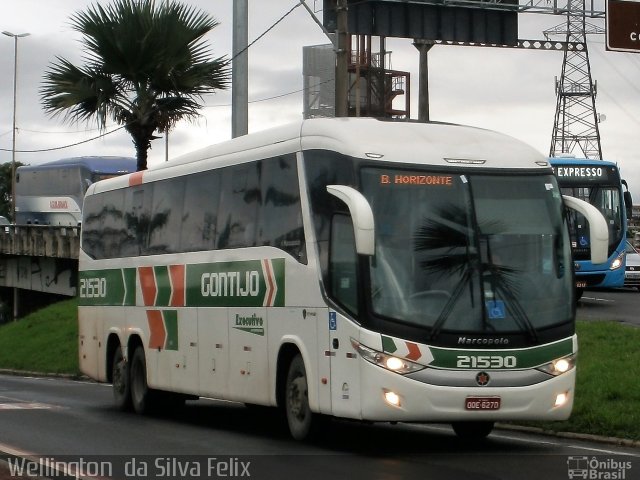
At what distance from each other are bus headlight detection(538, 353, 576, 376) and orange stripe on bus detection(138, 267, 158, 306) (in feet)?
23.2

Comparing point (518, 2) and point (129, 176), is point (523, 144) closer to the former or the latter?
point (129, 176)

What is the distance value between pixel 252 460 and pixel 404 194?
2914 mm

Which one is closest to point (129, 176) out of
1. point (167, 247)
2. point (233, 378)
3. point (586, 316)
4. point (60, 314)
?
point (167, 247)

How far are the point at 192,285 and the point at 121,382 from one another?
11.2 ft

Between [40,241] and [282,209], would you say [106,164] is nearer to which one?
[40,241]

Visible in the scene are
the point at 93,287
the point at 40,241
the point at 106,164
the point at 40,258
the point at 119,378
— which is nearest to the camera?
the point at 119,378

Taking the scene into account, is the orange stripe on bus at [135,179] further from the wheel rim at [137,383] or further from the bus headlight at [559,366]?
the bus headlight at [559,366]

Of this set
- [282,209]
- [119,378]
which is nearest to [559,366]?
[282,209]

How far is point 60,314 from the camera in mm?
43094

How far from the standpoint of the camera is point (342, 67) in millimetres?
25250

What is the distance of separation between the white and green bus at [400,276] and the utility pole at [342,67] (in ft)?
31.4

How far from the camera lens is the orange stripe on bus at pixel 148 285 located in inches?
731

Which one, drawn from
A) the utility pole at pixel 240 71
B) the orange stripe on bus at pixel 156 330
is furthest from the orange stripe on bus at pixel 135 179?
the utility pole at pixel 240 71

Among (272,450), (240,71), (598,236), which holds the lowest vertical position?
(272,450)
